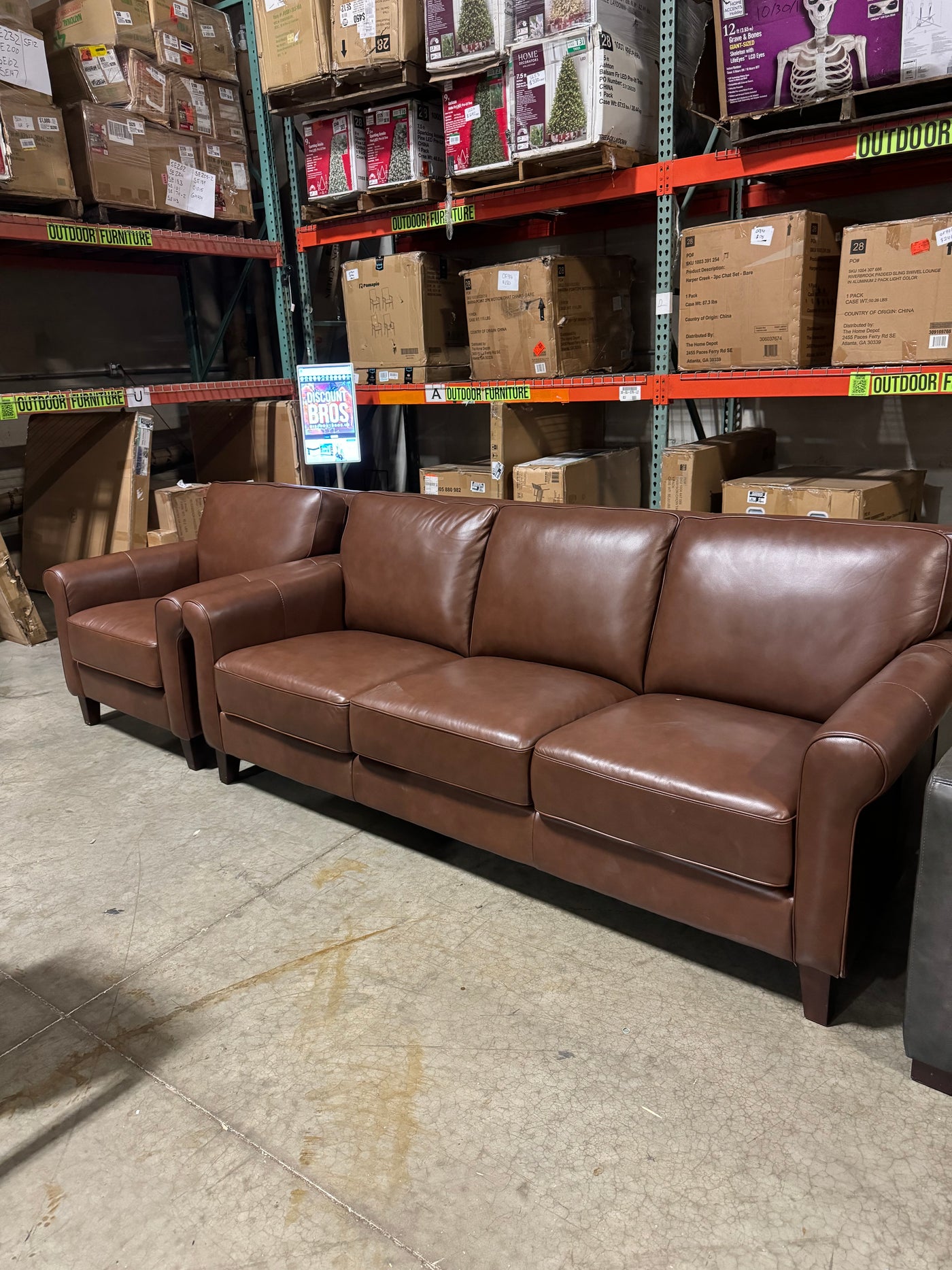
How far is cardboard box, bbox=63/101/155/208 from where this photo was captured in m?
4.24

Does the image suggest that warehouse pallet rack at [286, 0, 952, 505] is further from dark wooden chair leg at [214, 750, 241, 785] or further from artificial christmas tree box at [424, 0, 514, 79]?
dark wooden chair leg at [214, 750, 241, 785]

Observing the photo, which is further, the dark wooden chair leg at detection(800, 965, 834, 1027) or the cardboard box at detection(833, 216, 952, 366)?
the cardboard box at detection(833, 216, 952, 366)

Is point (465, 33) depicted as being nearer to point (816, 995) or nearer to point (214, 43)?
point (214, 43)

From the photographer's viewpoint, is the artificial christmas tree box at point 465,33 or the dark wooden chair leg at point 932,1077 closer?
the dark wooden chair leg at point 932,1077

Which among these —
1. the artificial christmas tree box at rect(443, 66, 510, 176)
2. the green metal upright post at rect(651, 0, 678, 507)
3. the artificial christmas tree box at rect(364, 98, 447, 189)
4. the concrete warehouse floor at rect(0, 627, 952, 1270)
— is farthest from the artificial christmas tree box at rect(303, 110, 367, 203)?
the concrete warehouse floor at rect(0, 627, 952, 1270)

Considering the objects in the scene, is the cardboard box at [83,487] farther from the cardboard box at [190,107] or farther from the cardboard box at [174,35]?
the cardboard box at [174,35]

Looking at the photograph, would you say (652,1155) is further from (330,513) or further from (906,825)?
(330,513)

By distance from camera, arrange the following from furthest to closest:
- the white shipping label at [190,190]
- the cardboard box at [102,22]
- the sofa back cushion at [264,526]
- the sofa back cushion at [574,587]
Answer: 1. the white shipping label at [190,190]
2. the cardboard box at [102,22]
3. the sofa back cushion at [264,526]
4. the sofa back cushion at [574,587]

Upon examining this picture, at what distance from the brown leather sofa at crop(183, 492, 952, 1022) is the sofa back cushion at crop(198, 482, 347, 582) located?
0.27 metres

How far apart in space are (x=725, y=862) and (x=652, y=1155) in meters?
0.51

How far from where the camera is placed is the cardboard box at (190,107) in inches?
180

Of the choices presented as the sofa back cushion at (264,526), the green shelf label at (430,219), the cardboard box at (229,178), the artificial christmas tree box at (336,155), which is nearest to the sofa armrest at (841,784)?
the sofa back cushion at (264,526)

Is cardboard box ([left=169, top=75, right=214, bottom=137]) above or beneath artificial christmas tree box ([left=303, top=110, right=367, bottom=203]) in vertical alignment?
above

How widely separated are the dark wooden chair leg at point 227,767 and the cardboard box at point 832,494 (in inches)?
73.2
